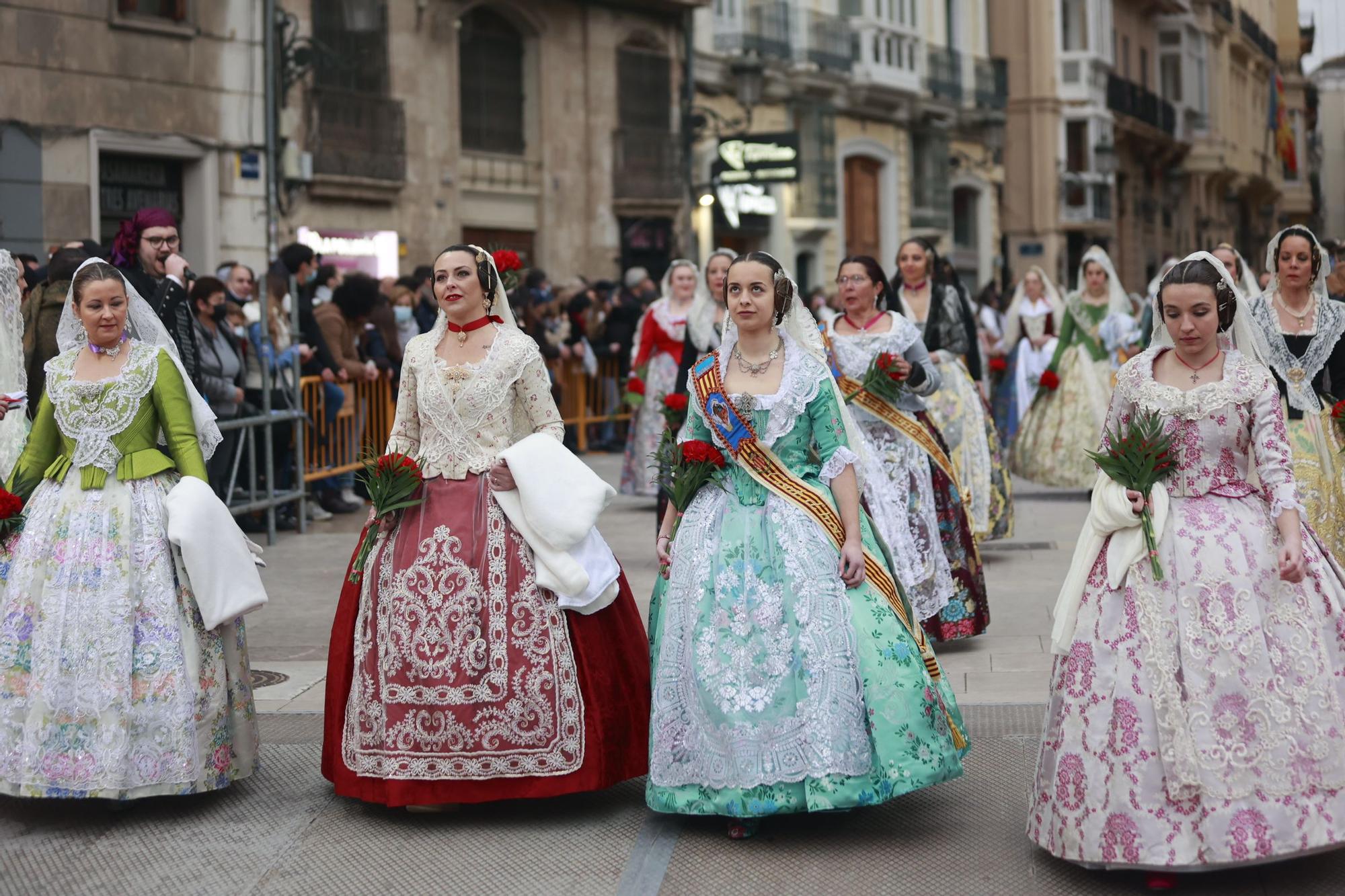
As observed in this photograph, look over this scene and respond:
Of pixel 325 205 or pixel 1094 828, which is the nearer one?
pixel 1094 828

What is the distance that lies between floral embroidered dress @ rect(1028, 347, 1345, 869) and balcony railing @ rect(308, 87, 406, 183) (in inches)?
594

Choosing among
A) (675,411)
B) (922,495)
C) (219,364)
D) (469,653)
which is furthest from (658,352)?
(469,653)

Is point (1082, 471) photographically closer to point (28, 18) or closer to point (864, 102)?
point (28, 18)

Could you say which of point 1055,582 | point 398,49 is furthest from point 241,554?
point 398,49

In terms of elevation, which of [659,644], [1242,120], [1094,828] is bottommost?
[1094,828]

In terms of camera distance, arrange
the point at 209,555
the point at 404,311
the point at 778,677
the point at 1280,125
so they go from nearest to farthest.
Answer: the point at 778,677, the point at 209,555, the point at 404,311, the point at 1280,125

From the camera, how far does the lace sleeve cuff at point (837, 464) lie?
568 centimetres

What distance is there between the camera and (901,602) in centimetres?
569

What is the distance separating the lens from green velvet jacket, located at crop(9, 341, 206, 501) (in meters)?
5.91

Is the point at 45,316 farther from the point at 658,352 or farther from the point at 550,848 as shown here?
the point at 658,352

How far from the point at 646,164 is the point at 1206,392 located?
773 inches

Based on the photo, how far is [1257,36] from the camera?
190 feet

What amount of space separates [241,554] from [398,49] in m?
15.4

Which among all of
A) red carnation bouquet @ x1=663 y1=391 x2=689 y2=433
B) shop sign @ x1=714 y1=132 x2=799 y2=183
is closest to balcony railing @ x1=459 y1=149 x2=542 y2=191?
shop sign @ x1=714 y1=132 x2=799 y2=183
